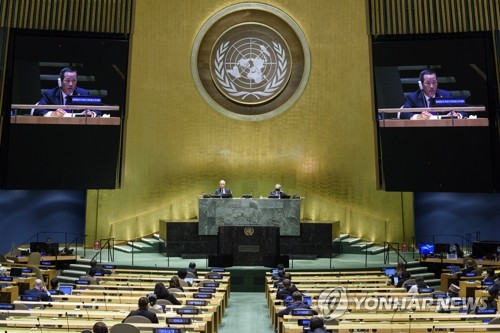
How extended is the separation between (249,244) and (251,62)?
6.63 metres

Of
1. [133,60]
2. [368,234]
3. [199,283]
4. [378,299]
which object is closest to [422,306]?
[378,299]

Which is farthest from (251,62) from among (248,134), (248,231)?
(248,231)

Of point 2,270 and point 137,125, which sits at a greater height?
point 137,125

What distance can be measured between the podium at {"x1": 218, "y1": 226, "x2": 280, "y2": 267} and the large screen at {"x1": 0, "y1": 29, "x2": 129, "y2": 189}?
3346 millimetres

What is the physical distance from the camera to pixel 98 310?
8.75 metres

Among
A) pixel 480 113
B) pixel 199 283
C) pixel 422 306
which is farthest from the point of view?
pixel 480 113

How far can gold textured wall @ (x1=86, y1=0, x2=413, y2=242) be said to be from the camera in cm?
1950

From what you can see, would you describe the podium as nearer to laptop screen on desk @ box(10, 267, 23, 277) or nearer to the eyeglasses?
laptop screen on desk @ box(10, 267, 23, 277)

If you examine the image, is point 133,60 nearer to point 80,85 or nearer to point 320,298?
point 80,85

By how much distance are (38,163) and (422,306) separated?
10.8 metres

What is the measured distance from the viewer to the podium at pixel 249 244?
15742mm

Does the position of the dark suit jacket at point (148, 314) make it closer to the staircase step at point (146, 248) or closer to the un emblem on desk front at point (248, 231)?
the un emblem on desk front at point (248, 231)

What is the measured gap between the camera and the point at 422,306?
906 centimetres

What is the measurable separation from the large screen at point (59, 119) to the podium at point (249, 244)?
3.35 m
